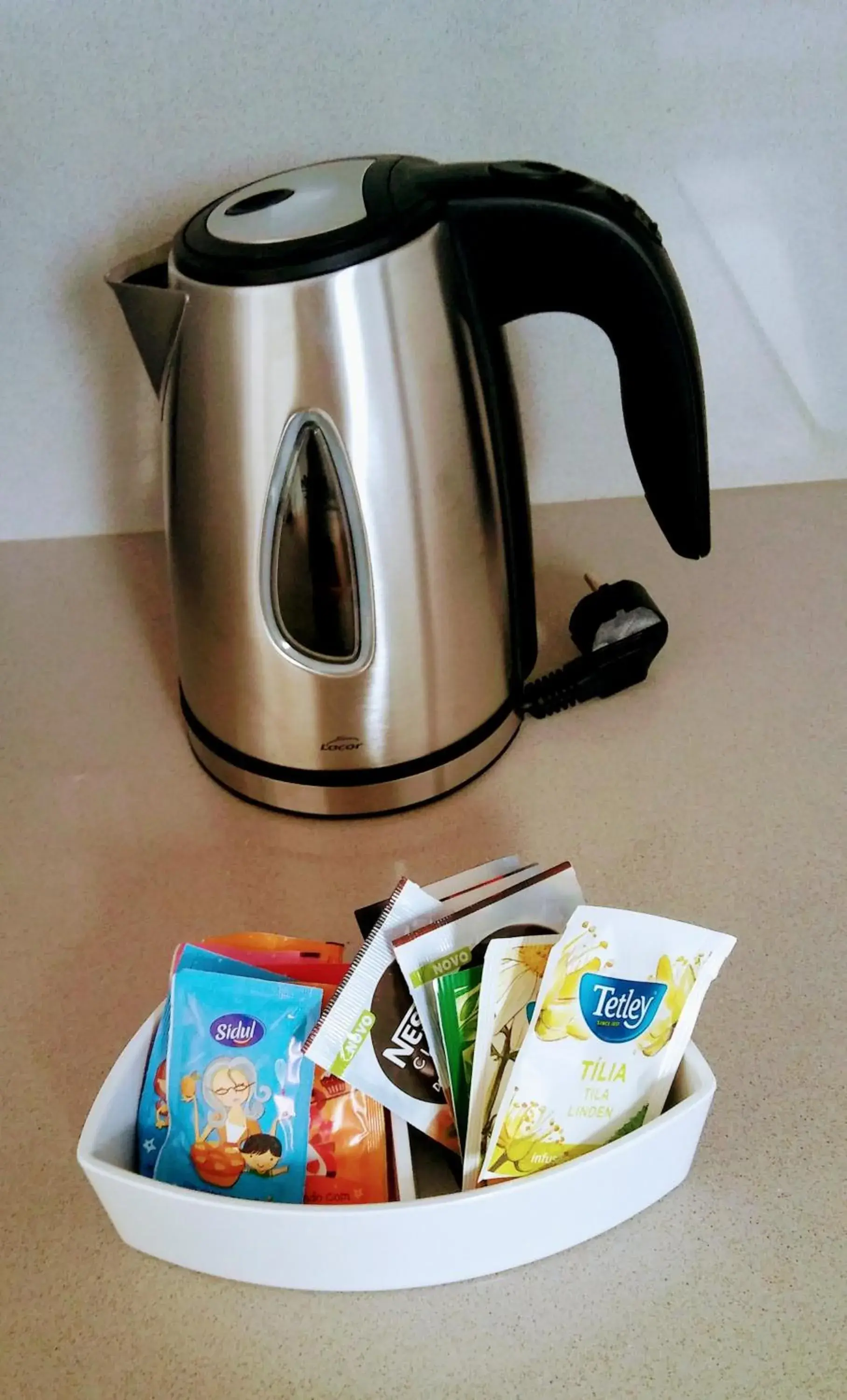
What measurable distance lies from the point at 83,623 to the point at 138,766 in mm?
197

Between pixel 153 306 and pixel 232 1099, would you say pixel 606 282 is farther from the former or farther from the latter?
pixel 232 1099

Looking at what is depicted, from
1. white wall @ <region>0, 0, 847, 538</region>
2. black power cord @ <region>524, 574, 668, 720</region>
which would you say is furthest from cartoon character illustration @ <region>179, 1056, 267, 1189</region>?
white wall @ <region>0, 0, 847, 538</region>

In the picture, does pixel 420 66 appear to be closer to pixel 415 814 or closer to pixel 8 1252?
pixel 415 814

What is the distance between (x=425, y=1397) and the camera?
0.41m

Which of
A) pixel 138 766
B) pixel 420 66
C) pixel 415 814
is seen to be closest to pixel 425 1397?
pixel 415 814

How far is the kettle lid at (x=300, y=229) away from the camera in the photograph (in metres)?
0.53

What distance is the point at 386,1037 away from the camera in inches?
18.1

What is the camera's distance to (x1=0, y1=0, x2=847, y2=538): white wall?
0.76 m

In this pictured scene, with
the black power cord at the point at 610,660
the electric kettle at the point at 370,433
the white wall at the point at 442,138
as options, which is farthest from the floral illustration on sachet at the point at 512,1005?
the white wall at the point at 442,138

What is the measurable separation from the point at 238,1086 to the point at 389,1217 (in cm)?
9

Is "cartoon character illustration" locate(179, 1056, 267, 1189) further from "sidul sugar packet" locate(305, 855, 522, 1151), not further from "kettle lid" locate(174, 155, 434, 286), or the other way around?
"kettle lid" locate(174, 155, 434, 286)

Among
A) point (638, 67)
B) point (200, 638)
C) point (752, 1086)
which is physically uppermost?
point (638, 67)

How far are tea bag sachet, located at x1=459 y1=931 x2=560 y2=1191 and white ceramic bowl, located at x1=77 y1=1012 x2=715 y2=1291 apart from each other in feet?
0.10

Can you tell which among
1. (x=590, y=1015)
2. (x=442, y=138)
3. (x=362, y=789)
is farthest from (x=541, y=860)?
(x=442, y=138)
